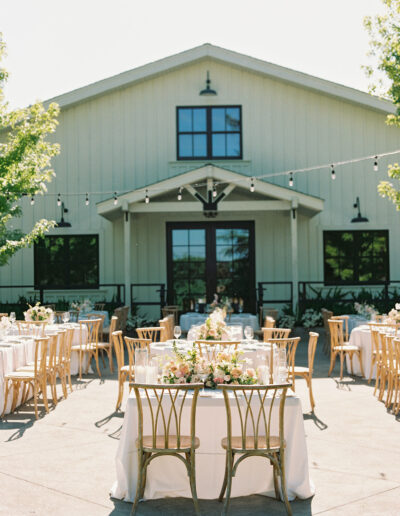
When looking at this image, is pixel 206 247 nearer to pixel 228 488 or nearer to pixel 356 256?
pixel 356 256

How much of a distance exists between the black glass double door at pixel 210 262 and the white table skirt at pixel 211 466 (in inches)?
450

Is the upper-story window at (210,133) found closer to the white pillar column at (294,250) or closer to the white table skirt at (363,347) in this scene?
the white pillar column at (294,250)

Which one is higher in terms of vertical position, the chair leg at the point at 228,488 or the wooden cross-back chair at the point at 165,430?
the wooden cross-back chair at the point at 165,430

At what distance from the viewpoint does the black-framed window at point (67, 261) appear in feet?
56.0

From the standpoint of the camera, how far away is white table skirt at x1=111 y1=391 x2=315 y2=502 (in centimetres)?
504

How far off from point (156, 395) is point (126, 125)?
13353mm

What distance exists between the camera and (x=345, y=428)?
23.7ft

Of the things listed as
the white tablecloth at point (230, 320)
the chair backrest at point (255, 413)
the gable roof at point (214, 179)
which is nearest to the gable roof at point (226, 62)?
the gable roof at point (214, 179)

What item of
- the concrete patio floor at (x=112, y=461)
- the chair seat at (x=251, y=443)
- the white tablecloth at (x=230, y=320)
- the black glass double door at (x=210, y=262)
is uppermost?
the black glass double door at (x=210, y=262)

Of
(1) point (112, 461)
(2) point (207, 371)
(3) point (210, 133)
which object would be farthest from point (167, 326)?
(3) point (210, 133)

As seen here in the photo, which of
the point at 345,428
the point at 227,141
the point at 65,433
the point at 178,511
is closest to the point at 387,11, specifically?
the point at 227,141

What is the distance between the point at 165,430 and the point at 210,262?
38.7 feet

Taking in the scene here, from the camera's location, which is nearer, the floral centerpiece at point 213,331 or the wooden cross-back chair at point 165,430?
the wooden cross-back chair at point 165,430

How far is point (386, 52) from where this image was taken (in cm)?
1301
